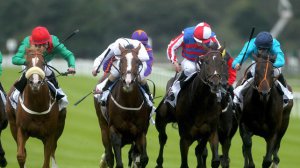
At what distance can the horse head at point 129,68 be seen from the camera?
1390 cm

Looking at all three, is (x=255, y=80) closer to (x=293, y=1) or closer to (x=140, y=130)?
(x=140, y=130)

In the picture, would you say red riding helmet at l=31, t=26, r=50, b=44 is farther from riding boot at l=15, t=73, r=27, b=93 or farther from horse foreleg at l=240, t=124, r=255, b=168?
horse foreleg at l=240, t=124, r=255, b=168

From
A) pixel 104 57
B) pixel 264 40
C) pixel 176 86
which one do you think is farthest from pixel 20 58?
pixel 264 40

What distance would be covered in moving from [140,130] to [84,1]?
64901mm

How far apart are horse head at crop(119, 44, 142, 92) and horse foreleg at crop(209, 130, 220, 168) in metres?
1.52

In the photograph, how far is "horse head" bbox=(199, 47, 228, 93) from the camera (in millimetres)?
14023

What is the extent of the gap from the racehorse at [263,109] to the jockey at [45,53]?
2.75 meters

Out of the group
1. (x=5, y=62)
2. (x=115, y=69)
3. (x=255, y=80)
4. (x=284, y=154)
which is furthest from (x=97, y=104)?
(x=5, y=62)

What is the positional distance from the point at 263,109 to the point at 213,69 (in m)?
1.87

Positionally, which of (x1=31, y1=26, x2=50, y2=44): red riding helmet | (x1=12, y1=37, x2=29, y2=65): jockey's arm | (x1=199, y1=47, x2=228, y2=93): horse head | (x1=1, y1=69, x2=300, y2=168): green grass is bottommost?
(x1=1, y1=69, x2=300, y2=168): green grass

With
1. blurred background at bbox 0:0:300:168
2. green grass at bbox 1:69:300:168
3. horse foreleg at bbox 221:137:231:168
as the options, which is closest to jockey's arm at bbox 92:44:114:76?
horse foreleg at bbox 221:137:231:168

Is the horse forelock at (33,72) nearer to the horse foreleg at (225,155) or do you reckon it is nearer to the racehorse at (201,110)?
the racehorse at (201,110)

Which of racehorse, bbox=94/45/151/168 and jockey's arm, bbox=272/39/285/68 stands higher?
jockey's arm, bbox=272/39/285/68

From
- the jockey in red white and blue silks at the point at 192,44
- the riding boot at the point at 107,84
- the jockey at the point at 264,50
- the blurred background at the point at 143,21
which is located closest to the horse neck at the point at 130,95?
the riding boot at the point at 107,84
